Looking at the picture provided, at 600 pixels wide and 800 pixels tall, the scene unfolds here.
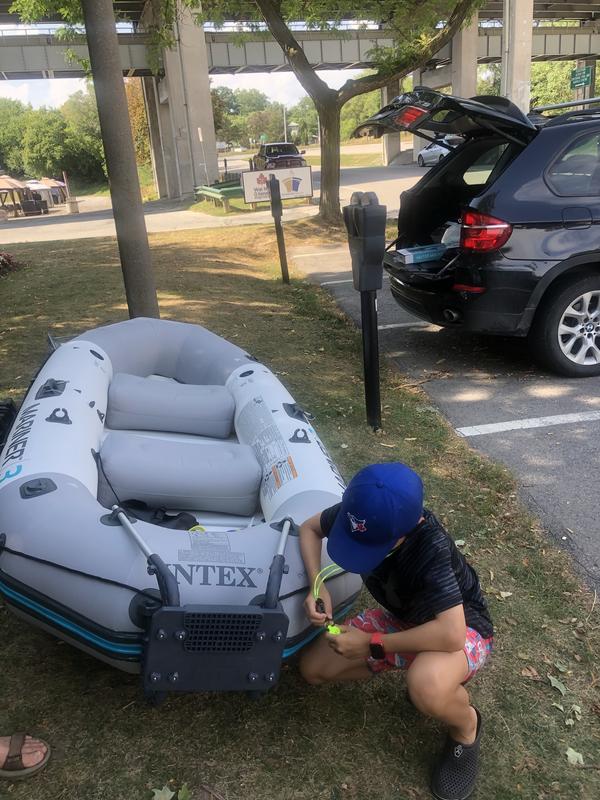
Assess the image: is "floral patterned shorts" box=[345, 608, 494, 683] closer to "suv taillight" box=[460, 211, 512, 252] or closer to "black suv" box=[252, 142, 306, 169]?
"suv taillight" box=[460, 211, 512, 252]

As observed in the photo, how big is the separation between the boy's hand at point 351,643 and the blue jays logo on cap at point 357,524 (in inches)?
15.0

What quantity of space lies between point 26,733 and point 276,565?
1039 millimetres

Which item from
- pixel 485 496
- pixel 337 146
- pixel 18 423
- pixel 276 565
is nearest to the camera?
pixel 276 565

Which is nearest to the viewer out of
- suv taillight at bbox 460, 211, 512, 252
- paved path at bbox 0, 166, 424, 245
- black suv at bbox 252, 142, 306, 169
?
suv taillight at bbox 460, 211, 512, 252

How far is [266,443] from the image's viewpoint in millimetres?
3326

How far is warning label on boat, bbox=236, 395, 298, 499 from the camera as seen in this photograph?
3.05 meters

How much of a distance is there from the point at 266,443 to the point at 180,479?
1.48ft

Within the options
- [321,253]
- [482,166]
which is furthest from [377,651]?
[321,253]

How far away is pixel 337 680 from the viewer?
2.45 m

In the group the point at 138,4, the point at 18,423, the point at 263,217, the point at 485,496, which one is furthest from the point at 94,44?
the point at 138,4

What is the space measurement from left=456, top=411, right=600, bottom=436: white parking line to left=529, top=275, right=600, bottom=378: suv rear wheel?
61cm

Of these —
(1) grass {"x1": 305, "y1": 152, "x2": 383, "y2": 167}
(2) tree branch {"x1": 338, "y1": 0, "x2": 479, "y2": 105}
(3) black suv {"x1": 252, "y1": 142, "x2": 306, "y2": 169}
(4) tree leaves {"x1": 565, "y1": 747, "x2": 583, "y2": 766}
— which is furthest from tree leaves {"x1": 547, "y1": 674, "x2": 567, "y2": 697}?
(1) grass {"x1": 305, "y1": 152, "x2": 383, "y2": 167}

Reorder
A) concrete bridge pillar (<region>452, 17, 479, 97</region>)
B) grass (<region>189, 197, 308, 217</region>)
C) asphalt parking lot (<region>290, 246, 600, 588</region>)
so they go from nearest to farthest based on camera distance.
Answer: asphalt parking lot (<region>290, 246, 600, 588</region>) < grass (<region>189, 197, 308, 217</region>) < concrete bridge pillar (<region>452, 17, 479, 97</region>)

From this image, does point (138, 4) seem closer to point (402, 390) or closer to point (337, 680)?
point (402, 390)
